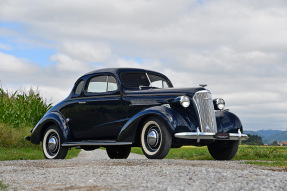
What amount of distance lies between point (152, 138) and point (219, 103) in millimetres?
2138

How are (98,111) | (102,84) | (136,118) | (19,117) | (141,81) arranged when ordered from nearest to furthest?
(136,118) → (98,111) → (141,81) → (102,84) → (19,117)

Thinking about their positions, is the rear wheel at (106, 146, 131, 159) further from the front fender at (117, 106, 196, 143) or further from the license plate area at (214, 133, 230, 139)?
the license plate area at (214, 133, 230, 139)

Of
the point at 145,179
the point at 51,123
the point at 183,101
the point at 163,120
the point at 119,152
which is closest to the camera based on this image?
the point at 145,179

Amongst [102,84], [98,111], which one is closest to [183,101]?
[98,111]

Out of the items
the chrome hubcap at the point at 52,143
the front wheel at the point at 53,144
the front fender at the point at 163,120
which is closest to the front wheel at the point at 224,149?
the front fender at the point at 163,120

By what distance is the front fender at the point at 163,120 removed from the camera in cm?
815

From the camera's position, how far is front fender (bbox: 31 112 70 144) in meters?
10.4

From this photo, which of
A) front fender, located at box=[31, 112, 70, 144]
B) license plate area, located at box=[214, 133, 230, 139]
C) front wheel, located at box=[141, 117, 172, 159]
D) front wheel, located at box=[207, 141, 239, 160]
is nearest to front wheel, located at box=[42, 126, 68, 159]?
front fender, located at box=[31, 112, 70, 144]

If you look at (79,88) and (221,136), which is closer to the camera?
(221,136)

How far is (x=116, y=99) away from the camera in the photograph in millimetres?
9500

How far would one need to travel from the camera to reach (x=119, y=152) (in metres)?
11.6

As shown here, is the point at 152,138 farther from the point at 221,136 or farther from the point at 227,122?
the point at 227,122

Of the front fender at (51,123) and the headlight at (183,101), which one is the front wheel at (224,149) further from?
the front fender at (51,123)

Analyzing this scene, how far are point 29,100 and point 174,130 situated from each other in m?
12.7
